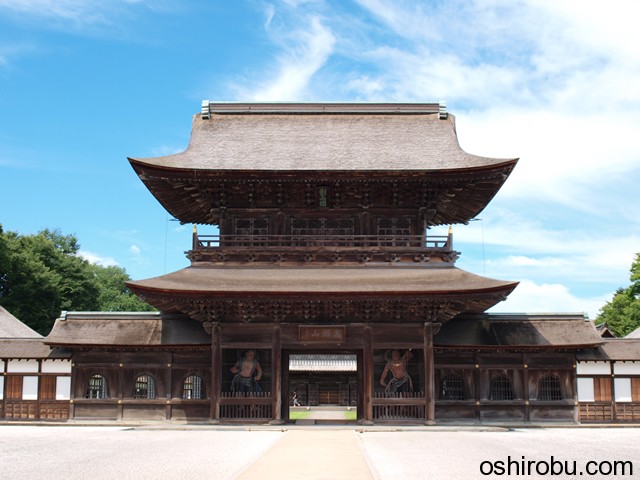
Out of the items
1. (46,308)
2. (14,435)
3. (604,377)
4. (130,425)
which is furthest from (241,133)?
(46,308)

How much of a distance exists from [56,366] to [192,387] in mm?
5745

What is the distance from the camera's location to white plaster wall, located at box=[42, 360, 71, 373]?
96.1 ft

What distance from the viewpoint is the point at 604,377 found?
95.2 ft

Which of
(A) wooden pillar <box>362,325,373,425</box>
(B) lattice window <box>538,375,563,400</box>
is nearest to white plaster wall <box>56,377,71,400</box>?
(A) wooden pillar <box>362,325,373,425</box>

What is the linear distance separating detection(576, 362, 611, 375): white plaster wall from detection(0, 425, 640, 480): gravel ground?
3368mm

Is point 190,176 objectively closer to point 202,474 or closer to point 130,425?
point 130,425

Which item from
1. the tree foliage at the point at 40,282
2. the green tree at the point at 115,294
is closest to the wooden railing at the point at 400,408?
the tree foliage at the point at 40,282

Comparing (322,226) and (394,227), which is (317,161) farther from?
(394,227)

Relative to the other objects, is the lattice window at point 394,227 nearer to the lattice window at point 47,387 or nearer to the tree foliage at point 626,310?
the lattice window at point 47,387

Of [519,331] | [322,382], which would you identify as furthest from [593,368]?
[322,382]

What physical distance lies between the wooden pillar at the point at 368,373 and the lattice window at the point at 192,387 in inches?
261

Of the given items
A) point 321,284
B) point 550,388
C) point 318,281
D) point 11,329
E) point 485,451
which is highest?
point 318,281

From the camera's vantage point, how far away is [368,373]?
2602cm

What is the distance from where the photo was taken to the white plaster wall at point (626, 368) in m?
29.1
